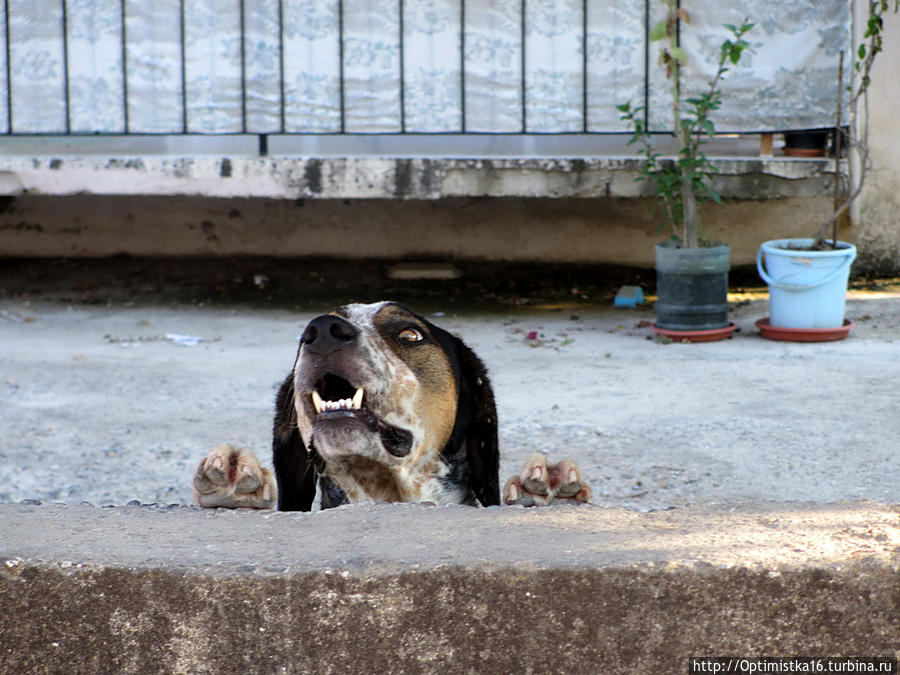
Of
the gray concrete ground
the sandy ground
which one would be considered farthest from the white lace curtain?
the gray concrete ground

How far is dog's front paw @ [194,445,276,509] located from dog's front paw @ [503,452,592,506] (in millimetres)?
672

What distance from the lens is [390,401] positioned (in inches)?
108

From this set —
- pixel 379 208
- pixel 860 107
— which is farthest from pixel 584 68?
pixel 379 208

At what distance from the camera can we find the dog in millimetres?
2676

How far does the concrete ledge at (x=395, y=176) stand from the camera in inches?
271

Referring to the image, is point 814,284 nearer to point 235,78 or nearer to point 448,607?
point 235,78

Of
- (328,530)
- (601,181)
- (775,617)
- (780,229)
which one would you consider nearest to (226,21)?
(601,181)

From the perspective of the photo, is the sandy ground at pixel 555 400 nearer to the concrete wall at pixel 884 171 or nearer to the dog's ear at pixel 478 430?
the concrete wall at pixel 884 171

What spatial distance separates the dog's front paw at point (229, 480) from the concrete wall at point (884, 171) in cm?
565

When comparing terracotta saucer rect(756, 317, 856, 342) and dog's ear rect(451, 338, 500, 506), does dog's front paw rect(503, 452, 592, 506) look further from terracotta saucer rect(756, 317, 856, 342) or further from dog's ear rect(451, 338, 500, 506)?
terracotta saucer rect(756, 317, 856, 342)

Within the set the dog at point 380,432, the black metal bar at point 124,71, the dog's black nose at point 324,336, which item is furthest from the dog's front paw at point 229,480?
the black metal bar at point 124,71

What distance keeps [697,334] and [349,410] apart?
4045 mm

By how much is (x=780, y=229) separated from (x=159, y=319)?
4.21 metres

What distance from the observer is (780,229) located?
8008 millimetres
